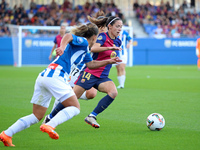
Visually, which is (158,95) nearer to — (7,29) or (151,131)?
(151,131)

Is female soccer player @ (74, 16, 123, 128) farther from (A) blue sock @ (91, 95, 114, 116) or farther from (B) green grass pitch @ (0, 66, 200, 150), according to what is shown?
(B) green grass pitch @ (0, 66, 200, 150)

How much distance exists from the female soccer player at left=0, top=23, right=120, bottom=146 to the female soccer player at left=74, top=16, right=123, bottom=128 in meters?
1.31

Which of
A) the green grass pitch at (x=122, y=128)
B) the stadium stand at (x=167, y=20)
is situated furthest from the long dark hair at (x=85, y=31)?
the stadium stand at (x=167, y=20)

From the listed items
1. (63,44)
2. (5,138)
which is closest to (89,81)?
(63,44)

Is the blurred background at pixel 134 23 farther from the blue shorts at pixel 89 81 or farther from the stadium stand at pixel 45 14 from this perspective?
the blue shorts at pixel 89 81

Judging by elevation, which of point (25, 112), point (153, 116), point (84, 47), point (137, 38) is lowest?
point (137, 38)

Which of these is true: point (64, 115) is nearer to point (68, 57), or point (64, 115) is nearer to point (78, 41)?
point (68, 57)

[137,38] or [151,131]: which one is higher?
[151,131]

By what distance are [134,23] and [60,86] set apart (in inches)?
1364

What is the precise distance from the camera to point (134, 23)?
129ft

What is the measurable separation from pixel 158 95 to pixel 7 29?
71.9 feet

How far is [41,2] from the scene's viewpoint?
38344 millimetres

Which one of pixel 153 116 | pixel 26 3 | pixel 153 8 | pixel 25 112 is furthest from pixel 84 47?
pixel 153 8

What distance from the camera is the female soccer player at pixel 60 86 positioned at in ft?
17.7
